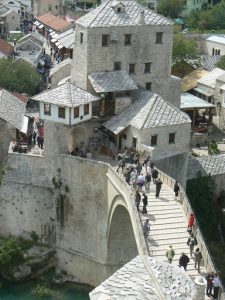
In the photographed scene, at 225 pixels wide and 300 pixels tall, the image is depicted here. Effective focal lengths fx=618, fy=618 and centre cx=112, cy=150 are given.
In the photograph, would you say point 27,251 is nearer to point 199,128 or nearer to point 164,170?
point 164,170

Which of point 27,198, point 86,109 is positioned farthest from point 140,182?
point 27,198

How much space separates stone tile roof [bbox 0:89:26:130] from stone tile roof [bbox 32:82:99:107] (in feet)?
18.3

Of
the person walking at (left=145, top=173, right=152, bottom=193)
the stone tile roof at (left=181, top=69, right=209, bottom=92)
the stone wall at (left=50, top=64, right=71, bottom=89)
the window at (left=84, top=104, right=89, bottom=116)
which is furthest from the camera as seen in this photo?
the stone tile roof at (left=181, top=69, right=209, bottom=92)

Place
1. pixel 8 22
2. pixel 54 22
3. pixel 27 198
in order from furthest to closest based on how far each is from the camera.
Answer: pixel 8 22, pixel 54 22, pixel 27 198

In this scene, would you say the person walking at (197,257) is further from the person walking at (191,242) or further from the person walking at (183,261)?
the person walking at (191,242)

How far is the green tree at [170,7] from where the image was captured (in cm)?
14062

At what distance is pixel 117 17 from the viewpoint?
5222 cm

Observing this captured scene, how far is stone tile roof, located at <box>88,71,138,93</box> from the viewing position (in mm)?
50594

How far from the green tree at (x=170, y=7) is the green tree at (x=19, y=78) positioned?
75.4 metres

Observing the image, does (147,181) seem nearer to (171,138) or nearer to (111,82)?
(171,138)

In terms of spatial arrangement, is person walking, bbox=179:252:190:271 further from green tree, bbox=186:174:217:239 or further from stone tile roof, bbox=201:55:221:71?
stone tile roof, bbox=201:55:221:71

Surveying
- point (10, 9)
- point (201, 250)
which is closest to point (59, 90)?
point (201, 250)

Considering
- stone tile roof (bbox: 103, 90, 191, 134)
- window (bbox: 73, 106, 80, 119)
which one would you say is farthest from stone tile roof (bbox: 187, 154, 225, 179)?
window (bbox: 73, 106, 80, 119)

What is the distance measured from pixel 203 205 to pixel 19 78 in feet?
89.1
